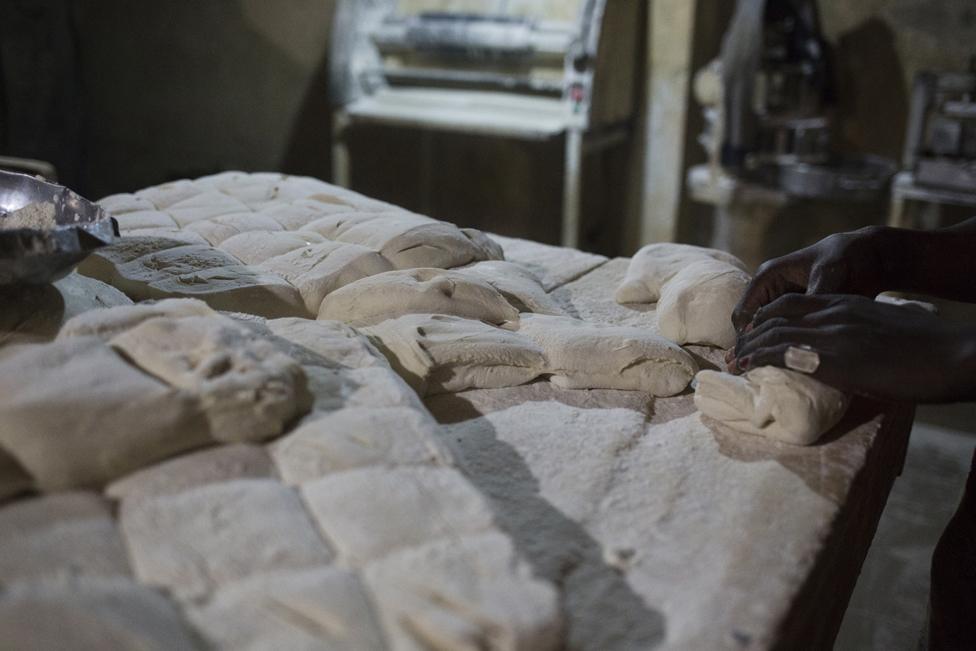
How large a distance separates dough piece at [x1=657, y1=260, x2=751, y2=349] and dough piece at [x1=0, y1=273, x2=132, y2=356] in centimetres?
153

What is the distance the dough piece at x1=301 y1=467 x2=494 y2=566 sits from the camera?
1461 mm

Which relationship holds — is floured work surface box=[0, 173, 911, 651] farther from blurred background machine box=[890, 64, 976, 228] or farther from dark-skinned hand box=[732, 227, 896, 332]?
blurred background machine box=[890, 64, 976, 228]

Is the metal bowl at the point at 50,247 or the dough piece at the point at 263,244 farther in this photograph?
the dough piece at the point at 263,244

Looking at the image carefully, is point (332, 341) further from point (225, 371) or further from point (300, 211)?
point (300, 211)

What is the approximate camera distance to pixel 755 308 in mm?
2477

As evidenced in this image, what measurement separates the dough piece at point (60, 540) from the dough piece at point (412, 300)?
3.62ft

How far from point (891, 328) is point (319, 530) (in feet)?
4.13

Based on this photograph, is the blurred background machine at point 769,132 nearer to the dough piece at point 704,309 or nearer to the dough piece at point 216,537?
the dough piece at point 704,309

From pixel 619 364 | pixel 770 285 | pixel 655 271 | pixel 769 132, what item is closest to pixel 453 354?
pixel 619 364

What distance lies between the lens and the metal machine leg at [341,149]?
6578 mm

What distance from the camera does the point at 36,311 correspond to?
203cm

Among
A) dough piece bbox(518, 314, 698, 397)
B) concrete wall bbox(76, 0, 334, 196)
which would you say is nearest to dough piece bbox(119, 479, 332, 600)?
dough piece bbox(518, 314, 698, 397)

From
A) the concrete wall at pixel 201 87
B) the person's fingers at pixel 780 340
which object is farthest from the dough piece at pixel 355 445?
the concrete wall at pixel 201 87

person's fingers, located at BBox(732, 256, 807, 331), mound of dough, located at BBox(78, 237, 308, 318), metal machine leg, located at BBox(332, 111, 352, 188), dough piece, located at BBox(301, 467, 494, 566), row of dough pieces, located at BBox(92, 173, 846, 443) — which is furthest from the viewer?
metal machine leg, located at BBox(332, 111, 352, 188)
